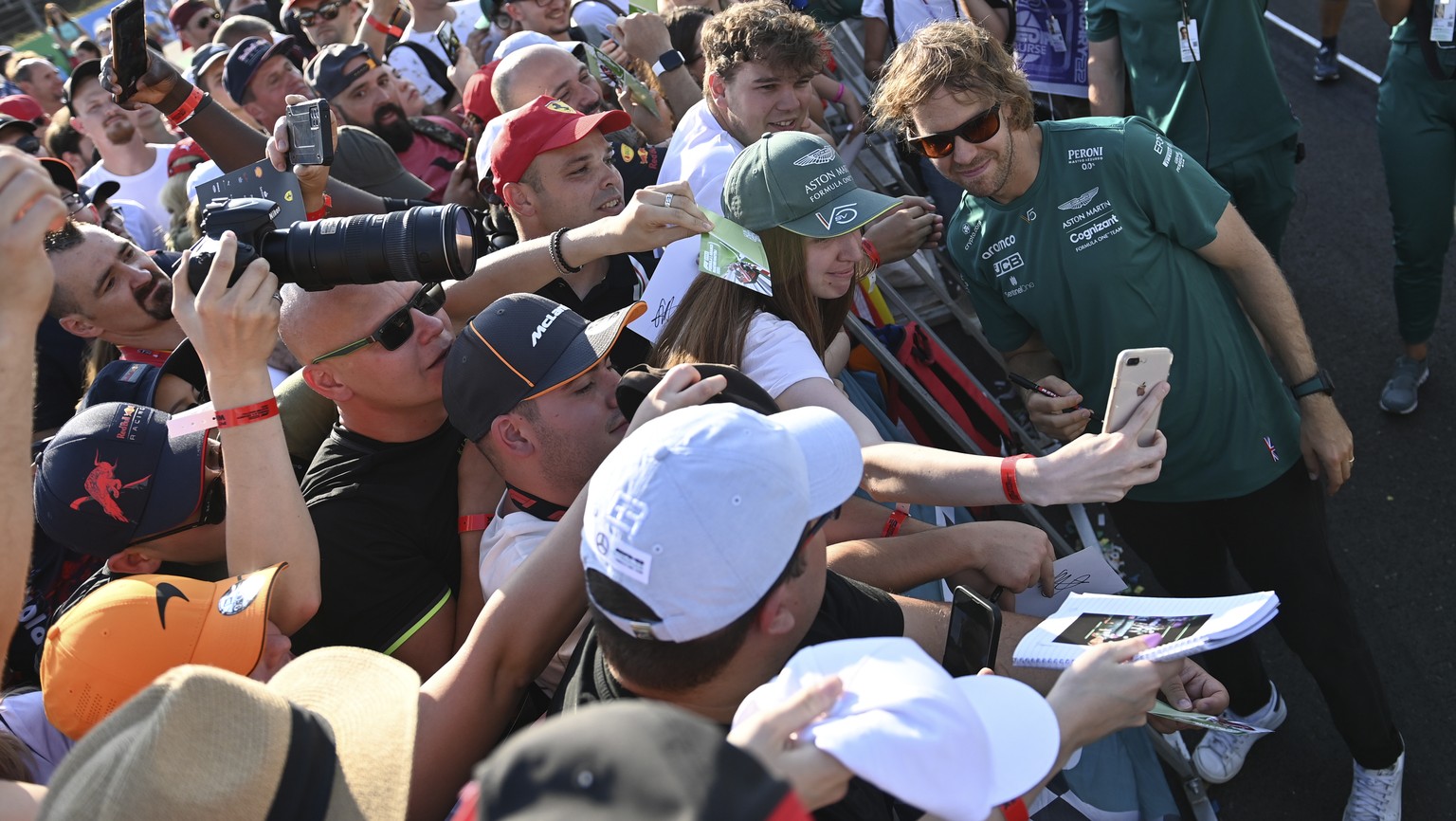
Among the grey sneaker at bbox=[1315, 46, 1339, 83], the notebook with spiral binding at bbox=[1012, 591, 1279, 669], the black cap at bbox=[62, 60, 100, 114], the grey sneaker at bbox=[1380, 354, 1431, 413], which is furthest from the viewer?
the grey sneaker at bbox=[1315, 46, 1339, 83]

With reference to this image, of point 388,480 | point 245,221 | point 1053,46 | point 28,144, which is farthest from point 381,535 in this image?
point 28,144

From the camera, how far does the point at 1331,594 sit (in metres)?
2.78

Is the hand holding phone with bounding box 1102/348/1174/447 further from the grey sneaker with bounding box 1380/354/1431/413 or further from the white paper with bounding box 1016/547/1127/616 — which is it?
the grey sneaker with bounding box 1380/354/1431/413

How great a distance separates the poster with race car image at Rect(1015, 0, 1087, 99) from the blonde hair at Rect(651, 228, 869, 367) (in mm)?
A: 2742

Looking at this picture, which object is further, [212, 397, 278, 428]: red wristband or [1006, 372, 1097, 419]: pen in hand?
[1006, 372, 1097, 419]: pen in hand

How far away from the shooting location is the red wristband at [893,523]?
8.10ft

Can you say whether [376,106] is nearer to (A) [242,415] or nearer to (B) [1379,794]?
(A) [242,415]

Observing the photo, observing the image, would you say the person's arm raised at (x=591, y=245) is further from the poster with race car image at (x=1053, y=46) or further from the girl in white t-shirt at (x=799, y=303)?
the poster with race car image at (x=1053, y=46)

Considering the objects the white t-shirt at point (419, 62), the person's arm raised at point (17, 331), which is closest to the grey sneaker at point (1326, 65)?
the white t-shirt at point (419, 62)

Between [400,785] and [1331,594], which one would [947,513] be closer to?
[1331,594]

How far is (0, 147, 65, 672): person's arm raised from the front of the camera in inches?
66.2

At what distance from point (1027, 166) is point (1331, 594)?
4.58 feet

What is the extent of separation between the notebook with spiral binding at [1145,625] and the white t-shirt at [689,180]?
136 centimetres

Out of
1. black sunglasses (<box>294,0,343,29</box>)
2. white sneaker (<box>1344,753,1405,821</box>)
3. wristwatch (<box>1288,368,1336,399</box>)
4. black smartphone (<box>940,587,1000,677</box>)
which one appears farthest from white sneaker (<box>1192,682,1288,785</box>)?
black sunglasses (<box>294,0,343,29</box>)
